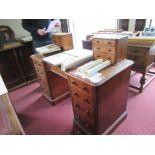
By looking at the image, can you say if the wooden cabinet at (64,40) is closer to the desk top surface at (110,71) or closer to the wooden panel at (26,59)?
the desk top surface at (110,71)

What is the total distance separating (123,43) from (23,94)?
188 centimetres

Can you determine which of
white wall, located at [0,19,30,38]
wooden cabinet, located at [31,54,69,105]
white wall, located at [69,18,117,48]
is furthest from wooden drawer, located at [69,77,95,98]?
white wall, located at [69,18,117,48]

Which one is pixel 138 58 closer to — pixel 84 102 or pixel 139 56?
pixel 139 56

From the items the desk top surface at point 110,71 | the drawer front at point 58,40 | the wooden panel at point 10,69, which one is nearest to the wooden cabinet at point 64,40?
the drawer front at point 58,40

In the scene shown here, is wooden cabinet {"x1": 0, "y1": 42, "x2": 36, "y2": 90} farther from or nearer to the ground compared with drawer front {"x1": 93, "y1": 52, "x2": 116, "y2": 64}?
nearer to the ground

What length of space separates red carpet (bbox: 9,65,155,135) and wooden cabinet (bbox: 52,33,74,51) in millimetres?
804

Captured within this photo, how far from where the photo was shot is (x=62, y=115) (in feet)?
6.27

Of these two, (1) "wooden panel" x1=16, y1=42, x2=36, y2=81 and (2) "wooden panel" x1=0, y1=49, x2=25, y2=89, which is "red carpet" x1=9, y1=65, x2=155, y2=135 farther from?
(1) "wooden panel" x1=16, y1=42, x2=36, y2=81

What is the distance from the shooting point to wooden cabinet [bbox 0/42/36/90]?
2.39 metres

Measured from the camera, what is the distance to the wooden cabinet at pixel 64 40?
71.9 inches
